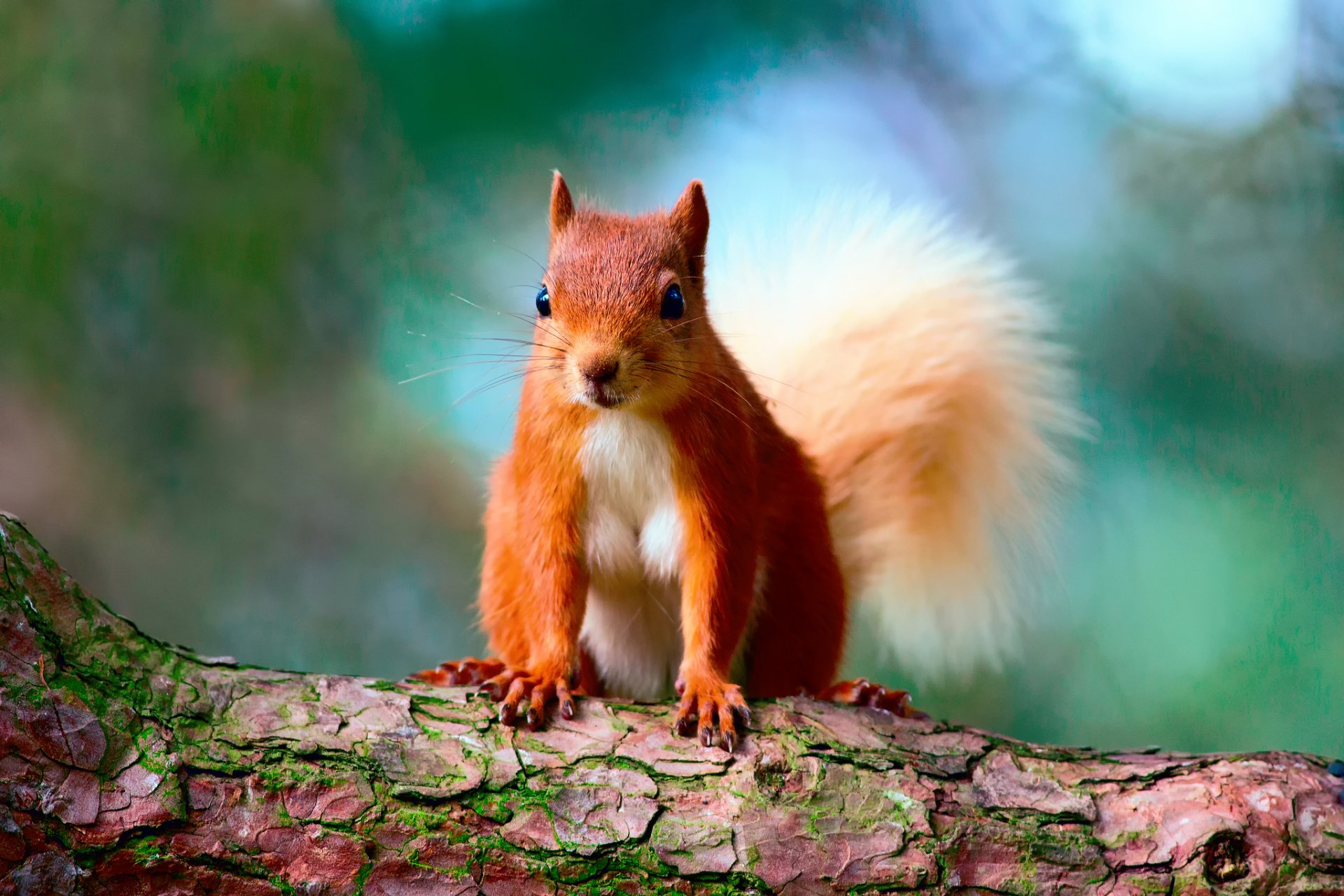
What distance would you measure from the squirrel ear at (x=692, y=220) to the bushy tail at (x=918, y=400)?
50cm

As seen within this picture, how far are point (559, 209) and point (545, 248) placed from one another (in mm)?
665

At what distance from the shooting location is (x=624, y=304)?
1289 millimetres

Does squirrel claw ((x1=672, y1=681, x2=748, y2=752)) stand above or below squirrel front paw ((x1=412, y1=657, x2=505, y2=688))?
below

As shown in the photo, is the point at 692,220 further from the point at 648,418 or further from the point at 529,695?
the point at 529,695

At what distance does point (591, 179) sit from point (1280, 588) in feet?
5.22

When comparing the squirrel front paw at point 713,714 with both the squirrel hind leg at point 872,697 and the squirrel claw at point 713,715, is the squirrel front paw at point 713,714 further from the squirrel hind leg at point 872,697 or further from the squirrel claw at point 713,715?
the squirrel hind leg at point 872,697

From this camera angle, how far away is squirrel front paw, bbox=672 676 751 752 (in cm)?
123

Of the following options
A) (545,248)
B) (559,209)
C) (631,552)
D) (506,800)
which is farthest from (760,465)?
(545,248)

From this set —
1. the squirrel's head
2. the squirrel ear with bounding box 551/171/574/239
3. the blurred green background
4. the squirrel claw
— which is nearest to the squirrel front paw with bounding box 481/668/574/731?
the squirrel claw

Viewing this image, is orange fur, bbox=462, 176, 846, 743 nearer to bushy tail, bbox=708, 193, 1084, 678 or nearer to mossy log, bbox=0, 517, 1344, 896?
mossy log, bbox=0, 517, 1344, 896

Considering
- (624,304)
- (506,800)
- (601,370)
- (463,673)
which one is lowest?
(506,800)

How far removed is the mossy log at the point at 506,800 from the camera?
1.02 meters

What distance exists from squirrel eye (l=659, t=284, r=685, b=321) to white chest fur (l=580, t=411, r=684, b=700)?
143 millimetres

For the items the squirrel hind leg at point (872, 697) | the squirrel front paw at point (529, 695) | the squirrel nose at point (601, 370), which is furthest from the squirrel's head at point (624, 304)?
the squirrel hind leg at point (872, 697)
